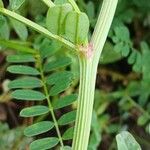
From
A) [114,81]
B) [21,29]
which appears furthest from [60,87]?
[114,81]

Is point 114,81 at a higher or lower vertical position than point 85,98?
lower

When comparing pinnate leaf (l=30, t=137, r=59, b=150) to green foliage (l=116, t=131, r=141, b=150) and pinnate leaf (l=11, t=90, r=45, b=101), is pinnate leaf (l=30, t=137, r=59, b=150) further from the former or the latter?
green foliage (l=116, t=131, r=141, b=150)

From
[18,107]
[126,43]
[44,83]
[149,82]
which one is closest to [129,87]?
[149,82]

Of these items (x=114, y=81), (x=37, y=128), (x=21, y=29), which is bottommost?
(x=114, y=81)

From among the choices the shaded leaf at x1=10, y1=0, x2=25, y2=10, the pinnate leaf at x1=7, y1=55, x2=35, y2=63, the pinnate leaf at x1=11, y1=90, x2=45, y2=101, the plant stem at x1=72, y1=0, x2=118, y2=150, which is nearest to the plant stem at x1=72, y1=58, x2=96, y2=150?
the plant stem at x1=72, y1=0, x2=118, y2=150

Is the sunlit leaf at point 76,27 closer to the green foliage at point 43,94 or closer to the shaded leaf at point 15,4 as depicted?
the shaded leaf at point 15,4

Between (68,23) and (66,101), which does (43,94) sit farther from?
(68,23)

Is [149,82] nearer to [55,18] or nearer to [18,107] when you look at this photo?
[18,107]
